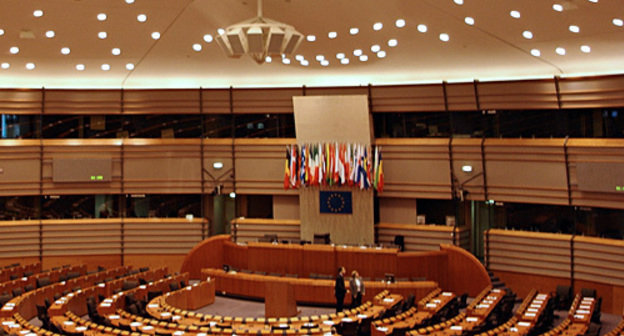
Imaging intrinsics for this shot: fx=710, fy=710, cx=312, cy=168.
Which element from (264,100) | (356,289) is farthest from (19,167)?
(356,289)

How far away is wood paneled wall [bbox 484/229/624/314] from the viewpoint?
19562 mm

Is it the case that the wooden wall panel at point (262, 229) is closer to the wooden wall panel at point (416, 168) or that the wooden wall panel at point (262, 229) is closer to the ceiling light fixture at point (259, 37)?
the wooden wall panel at point (416, 168)

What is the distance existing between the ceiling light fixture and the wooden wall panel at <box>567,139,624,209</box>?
32.4ft

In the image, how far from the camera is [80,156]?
82.6ft

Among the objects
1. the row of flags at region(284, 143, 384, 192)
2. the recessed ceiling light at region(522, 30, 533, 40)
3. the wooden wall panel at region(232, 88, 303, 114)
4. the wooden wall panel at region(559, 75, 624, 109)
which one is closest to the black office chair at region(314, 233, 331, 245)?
the row of flags at region(284, 143, 384, 192)

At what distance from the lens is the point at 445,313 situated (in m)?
16.5

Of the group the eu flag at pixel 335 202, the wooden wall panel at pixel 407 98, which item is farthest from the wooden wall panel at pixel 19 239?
the wooden wall panel at pixel 407 98

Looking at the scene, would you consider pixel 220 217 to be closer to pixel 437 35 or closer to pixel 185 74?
pixel 185 74

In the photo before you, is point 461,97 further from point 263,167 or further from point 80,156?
point 80,156

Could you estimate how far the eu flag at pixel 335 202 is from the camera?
941 inches

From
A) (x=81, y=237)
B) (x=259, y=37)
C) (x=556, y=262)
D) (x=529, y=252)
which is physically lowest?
(x=556, y=262)

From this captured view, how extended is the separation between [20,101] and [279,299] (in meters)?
12.6

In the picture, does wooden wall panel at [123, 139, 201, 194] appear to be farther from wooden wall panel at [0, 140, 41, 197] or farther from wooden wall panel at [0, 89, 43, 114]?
wooden wall panel at [0, 89, 43, 114]

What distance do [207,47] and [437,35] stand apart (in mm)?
6698
